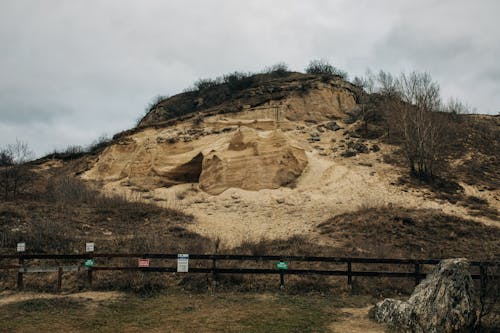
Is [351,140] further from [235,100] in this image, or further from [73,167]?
[73,167]

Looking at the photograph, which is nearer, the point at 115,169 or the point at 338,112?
the point at 115,169

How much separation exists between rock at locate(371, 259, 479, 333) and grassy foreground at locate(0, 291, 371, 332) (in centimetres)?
165

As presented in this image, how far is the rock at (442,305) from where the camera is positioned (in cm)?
766

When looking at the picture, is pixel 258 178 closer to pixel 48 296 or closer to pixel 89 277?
pixel 89 277

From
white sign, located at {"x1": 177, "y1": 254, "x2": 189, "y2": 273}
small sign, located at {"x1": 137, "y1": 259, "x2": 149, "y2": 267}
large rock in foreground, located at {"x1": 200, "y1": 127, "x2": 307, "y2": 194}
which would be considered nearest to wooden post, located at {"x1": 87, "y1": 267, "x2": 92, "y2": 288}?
small sign, located at {"x1": 137, "y1": 259, "x2": 149, "y2": 267}

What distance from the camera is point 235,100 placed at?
4219 cm

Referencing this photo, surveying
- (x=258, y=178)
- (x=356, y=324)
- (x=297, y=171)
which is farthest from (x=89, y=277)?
(x=297, y=171)

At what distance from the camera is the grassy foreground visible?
338 inches

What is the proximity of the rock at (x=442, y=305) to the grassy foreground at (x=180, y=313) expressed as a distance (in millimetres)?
1650

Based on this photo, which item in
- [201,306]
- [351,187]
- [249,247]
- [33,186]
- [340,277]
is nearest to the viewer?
[201,306]

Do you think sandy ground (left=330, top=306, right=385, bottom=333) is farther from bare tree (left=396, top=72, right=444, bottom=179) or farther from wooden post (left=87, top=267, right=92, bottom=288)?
bare tree (left=396, top=72, right=444, bottom=179)

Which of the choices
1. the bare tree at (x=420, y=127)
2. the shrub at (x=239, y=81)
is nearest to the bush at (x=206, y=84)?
the shrub at (x=239, y=81)

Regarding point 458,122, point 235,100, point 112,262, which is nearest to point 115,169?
point 235,100

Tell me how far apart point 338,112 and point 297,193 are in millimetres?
18580
